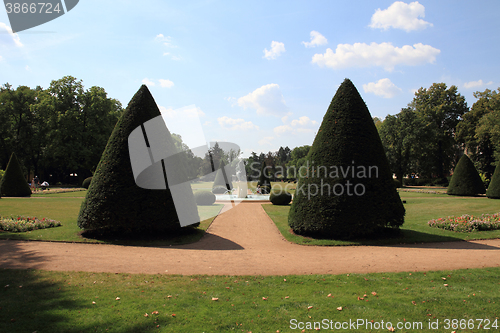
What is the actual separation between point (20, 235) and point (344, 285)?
11.2 meters

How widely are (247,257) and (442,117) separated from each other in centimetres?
5369

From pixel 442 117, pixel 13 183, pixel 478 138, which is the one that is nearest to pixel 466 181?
pixel 478 138

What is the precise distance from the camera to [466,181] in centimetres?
2731

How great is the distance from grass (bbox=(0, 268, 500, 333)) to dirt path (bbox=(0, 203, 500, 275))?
24.9 inches

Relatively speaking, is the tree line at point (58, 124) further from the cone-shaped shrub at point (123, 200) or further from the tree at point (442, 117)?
the tree at point (442, 117)

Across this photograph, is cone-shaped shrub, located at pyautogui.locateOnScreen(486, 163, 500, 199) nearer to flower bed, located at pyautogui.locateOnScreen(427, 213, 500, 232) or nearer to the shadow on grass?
flower bed, located at pyautogui.locateOnScreen(427, 213, 500, 232)

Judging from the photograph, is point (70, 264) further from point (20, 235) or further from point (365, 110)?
point (365, 110)

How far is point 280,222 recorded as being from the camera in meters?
14.2

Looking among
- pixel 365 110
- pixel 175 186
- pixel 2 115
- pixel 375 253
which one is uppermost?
pixel 2 115

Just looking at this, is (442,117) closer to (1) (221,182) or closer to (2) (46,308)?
(1) (221,182)

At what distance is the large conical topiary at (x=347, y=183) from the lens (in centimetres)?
1017

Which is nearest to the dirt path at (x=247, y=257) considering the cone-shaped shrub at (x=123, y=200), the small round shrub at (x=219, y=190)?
the cone-shaped shrub at (x=123, y=200)

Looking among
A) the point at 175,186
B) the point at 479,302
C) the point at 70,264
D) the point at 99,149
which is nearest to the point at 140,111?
the point at 175,186

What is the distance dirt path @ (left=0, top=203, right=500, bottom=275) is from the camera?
7223 millimetres
